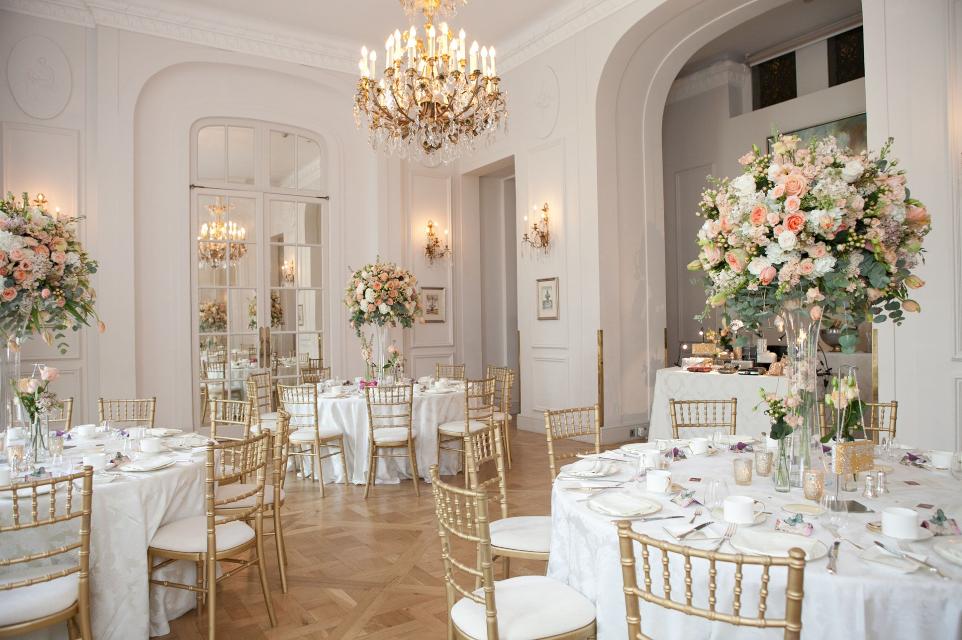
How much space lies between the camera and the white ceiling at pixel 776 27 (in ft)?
26.5

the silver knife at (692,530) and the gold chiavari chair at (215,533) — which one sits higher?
the silver knife at (692,530)

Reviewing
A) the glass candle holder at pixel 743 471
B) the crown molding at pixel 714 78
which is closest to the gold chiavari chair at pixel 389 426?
the glass candle holder at pixel 743 471

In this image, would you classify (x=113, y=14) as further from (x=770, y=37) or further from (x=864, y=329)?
(x=864, y=329)

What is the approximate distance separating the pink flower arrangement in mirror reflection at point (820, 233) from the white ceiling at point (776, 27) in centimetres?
674

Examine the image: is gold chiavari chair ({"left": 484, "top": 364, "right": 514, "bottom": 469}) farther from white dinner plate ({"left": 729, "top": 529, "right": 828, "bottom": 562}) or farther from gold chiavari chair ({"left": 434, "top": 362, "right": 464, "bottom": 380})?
white dinner plate ({"left": 729, "top": 529, "right": 828, "bottom": 562})

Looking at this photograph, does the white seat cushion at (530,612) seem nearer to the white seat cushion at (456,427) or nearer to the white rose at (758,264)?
the white rose at (758,264)

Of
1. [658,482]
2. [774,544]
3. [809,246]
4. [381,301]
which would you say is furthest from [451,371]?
[774,544]

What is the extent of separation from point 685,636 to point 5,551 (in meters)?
2.84

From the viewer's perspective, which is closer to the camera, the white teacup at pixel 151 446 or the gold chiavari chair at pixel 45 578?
the gold chiavari chair at pixel 45 578

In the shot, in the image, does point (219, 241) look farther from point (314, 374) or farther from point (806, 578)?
point (806, 578)

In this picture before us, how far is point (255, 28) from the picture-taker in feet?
27.1

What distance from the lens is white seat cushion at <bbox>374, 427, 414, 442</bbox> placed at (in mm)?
5859

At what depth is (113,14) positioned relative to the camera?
741 cm

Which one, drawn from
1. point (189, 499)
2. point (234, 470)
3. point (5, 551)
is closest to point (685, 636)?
point (234, 470)
